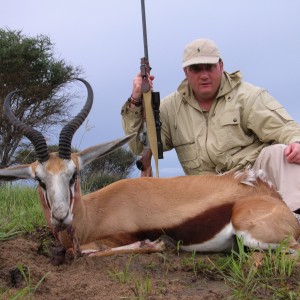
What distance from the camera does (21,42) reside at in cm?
1594

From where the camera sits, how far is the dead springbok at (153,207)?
11.7 ft

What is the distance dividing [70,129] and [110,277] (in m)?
1.19

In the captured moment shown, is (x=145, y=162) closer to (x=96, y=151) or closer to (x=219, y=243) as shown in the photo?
(x=96, y=151)

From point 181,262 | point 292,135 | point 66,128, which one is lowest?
point 181,262

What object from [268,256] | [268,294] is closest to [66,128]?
[268,256]

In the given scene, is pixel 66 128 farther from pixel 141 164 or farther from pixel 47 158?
pixel 141 164

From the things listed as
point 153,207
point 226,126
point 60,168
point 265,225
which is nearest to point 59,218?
point 60,168

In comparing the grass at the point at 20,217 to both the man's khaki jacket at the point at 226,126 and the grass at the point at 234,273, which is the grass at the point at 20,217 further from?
the man's khaki jacket at the point at 226,126

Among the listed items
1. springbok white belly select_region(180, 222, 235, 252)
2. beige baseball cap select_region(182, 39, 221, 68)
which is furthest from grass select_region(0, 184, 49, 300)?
beige baseball cap select_region(182, 39, 221, 68)

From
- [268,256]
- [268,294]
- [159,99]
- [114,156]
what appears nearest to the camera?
[268,294]

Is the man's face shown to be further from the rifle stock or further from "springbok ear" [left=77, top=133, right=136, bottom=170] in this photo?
"springbok ear" [left=77, top=133, right=136, bottom=170]

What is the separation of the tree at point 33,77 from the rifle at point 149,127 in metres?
10.1

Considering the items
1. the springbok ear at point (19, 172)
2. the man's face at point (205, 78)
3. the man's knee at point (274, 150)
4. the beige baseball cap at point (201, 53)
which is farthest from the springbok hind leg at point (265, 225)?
the beige baseball cap at point (201, 53)

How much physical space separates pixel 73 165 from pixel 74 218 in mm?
377
